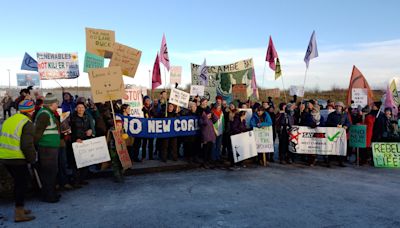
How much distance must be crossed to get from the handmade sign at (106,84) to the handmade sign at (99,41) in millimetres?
2531

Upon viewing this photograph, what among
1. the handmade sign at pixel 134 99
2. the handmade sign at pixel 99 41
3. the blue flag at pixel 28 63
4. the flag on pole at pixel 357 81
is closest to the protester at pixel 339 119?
the flag on pole at pixel 357 81

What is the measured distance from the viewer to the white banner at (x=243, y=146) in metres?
9.09

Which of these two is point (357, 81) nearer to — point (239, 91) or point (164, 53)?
point (239, 91)

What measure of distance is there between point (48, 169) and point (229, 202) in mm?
3499

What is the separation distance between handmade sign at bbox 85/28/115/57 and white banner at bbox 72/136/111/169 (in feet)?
12.0

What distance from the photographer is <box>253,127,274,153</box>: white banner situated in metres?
9.54

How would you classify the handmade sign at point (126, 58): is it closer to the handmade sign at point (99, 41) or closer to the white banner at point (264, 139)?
the handmade sign at point (99, 41)

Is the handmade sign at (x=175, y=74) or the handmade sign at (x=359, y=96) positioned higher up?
the handmade sign at (x=175, y=74)

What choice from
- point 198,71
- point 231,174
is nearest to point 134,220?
point 231,174

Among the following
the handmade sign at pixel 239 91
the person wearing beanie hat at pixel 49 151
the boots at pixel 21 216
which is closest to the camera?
the boots at pixel 21 216

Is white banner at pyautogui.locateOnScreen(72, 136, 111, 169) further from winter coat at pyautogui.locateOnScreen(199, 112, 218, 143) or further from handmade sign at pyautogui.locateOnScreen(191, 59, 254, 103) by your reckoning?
handmade sign at pyautogui.locateOnScreen(191, 59, 254, 103)

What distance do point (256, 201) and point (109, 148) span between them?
3694mm

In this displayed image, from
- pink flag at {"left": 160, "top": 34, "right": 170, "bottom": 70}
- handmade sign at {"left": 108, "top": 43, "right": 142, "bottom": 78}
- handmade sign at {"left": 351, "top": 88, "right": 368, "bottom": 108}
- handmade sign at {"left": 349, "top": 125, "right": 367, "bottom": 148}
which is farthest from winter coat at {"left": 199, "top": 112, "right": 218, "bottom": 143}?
handmade sign at {"left": 351, "top": 88, "right": 368, "bottom": 108}

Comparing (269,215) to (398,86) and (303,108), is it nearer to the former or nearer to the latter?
(303,108)
